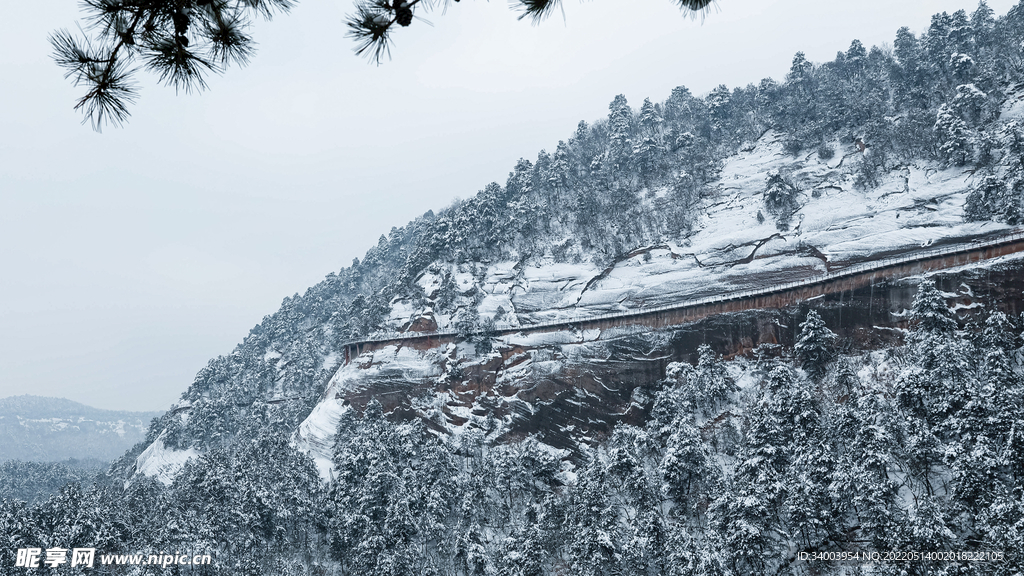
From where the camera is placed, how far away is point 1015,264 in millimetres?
32281

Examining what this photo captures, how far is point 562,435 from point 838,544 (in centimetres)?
2215

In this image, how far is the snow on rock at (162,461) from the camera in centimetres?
5719

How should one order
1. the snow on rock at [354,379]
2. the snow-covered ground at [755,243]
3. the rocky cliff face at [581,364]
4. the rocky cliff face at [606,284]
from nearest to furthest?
1. the rocky cliff face at [581,364]
2. the rocky cliff face at [606,284]
3. the snow-covered ground at [755,243]
4. the snow on rock at [354,379]

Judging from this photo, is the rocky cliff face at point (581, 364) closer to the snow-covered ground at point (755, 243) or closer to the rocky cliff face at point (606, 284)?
the rocky cliff face at point (606, 284)

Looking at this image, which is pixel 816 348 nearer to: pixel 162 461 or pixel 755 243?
pixel 755 243

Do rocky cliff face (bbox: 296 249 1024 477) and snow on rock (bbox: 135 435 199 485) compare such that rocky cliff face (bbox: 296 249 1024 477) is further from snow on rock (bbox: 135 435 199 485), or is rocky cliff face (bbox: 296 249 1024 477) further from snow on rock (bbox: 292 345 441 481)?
snow on rock (bbox: 135 435 199 485)

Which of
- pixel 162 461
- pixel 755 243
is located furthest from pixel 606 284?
pixel 162 461

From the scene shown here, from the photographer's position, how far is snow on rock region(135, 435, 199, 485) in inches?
2251

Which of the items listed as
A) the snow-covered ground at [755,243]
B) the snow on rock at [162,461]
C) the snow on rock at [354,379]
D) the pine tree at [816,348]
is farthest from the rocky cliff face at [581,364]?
the snow on rock at [162,461]

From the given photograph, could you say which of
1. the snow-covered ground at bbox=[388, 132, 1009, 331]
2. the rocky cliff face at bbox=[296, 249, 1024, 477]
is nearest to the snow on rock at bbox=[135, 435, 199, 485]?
the rocky cliff face at bbox=[296, 249, 1024, 477]

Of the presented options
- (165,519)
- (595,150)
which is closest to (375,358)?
(165,519)

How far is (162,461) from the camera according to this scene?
199ft

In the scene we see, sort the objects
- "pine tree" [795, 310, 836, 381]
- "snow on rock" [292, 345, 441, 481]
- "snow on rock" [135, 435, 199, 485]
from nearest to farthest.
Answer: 1. "pine tree" [795, 310, 836, 381]
2. "snow on rock" [292, 345, 441, 481]
3. "snow on rock" [135, 435, 199, 485]

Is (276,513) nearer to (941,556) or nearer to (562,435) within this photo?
(562,435)
